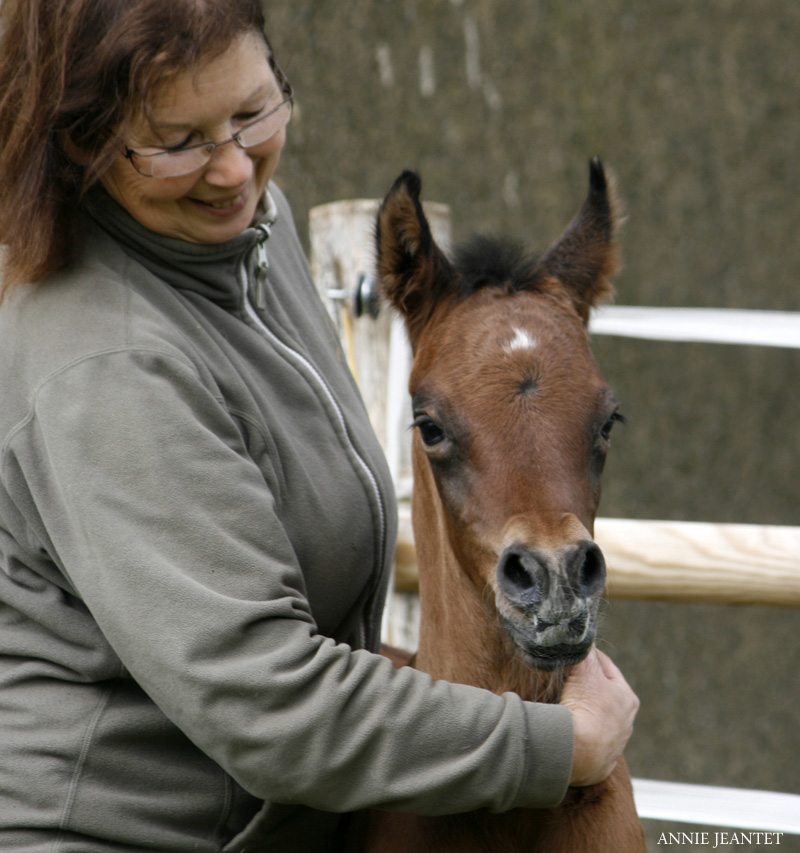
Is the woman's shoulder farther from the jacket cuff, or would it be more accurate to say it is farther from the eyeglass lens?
the jacket cuff

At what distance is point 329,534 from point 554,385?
498 mm

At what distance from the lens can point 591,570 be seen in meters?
1.59

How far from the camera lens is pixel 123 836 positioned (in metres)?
1.60

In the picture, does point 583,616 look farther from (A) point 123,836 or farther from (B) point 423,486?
(A) point 123,836

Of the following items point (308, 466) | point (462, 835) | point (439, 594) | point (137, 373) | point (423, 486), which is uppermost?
point (137, 373)

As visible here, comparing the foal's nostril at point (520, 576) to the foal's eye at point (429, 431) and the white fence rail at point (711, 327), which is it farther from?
the white fence rail at point (711, 327)

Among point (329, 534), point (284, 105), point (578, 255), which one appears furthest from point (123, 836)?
point (578, 255)

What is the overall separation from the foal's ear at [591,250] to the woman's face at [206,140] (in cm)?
69

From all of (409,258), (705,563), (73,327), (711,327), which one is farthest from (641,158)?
(73,327)

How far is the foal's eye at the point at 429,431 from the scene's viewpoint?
1.86 metres

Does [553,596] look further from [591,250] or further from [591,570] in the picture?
[591,250]

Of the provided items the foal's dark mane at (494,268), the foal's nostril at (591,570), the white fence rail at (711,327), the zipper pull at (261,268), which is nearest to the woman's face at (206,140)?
the zipper pull at (261,268)

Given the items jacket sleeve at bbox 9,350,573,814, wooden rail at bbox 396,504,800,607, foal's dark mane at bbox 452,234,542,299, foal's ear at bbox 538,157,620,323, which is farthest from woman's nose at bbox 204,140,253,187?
wooden rail at bbox 396,504,800,607

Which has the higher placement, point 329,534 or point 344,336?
point 329,534
